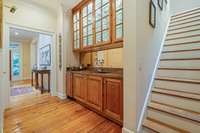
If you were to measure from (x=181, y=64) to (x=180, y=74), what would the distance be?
0.26m

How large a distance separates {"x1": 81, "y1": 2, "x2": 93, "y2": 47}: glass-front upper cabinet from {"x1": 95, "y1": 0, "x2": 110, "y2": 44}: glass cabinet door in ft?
0.86

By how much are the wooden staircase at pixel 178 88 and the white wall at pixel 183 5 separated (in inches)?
83.4

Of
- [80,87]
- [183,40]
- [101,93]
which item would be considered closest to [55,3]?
[80,87]

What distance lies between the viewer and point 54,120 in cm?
250

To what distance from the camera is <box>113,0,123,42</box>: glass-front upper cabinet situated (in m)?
2.55

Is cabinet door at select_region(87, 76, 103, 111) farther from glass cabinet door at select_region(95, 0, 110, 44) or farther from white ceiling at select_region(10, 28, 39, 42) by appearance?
white ceiling at select_region(10, 28, 39, 42)

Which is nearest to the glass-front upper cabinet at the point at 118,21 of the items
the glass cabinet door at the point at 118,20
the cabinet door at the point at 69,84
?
the glass cabinet door at the point at 118,20

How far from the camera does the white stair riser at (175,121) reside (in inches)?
62.9

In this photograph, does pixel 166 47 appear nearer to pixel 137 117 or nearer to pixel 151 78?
pixel 151 78

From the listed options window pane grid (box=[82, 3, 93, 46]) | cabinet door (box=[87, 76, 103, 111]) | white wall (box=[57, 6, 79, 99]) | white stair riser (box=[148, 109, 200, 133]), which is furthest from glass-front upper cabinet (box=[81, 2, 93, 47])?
white stair riser (box=[148, 109, 200, 133])

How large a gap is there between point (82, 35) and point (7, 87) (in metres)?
2.36

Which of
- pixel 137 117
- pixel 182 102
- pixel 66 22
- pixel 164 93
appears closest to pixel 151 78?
pixel 164 93

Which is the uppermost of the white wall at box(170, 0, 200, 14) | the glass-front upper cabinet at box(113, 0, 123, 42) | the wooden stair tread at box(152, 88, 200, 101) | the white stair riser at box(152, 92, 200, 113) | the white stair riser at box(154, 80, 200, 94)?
the white wall at box(170, 0, 200, 14)

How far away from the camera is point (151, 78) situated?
2350mm
